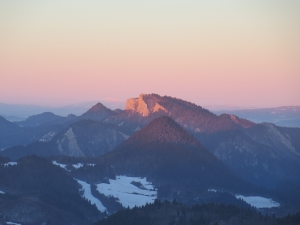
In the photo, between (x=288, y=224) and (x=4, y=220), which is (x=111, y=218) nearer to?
(x=4, y=220)

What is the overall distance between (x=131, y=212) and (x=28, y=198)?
28.2 m

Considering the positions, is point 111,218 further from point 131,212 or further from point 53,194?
point 53,194

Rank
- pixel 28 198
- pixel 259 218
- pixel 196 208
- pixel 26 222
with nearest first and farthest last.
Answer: pixel 259 218, pixel 196 208, pixel 26 222, pixel 28 198

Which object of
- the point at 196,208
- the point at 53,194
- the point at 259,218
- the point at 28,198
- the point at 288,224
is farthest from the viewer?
the point at 53,194

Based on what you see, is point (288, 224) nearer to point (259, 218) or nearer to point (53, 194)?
point (259, 218)

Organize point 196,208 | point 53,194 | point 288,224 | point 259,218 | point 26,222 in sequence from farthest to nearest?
point 53,194 < point 26,222 < point 196,208 < point 259,218 < point 288,224

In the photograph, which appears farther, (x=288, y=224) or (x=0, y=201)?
(x=0, y=201)

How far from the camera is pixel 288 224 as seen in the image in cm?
14125

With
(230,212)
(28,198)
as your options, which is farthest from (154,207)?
(28,198)

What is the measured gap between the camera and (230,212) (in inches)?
6137

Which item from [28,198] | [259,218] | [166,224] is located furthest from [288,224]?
[28,198]

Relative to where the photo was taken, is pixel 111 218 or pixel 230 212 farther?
pixel 111 218

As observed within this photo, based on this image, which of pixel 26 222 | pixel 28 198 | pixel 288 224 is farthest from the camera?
pixel 28 198

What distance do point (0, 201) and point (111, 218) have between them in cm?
2450
